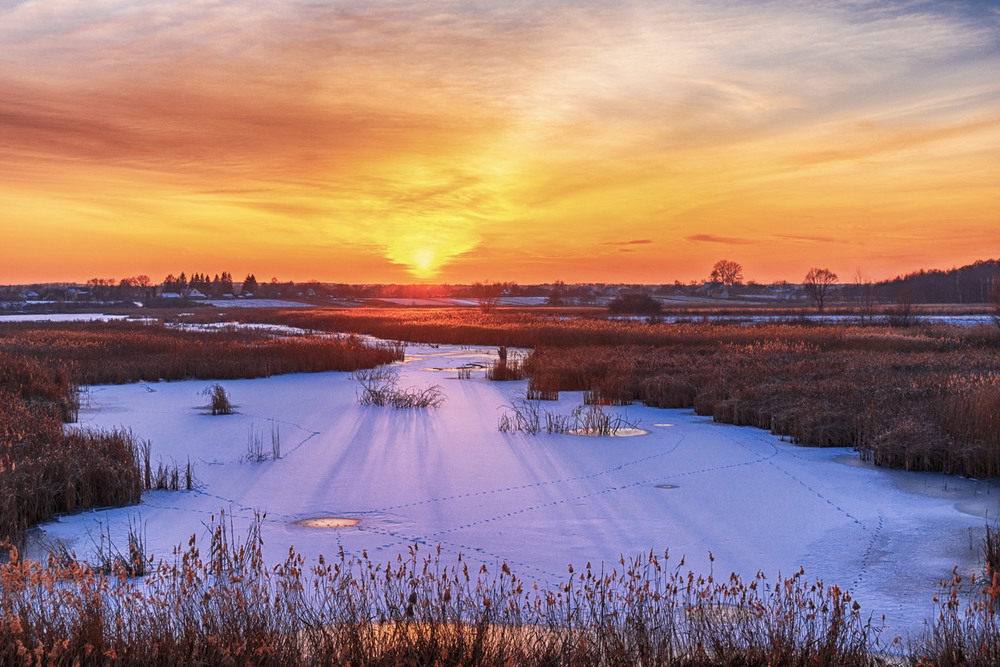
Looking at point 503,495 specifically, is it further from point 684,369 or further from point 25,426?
point 684,369

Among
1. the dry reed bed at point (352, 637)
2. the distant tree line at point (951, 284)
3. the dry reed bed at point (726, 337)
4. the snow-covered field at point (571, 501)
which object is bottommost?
the snow-covered field at point (571, 501)

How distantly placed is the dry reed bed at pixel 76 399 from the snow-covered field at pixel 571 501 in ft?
1.21

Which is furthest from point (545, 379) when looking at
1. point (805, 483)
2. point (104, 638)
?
point (104, 638)

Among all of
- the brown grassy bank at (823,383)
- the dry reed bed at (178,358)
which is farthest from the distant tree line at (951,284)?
the dry reed bed at (178,358)

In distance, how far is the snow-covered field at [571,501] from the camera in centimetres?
623

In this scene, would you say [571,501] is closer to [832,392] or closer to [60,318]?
[832,392]

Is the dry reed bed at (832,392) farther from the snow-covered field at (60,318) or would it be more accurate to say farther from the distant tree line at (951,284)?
the distant tree line at (951,284)

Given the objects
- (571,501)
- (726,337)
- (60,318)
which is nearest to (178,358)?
(571,501)

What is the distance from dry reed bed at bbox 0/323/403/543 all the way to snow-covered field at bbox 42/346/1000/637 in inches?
14.5

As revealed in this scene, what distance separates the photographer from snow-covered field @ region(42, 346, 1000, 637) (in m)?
6.23

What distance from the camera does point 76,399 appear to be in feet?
52.2

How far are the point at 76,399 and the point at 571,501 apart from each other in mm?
13027

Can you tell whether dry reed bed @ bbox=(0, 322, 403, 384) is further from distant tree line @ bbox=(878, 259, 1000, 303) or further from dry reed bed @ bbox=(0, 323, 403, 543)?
distant tree line @ bbox=(878, 259, 1000, 303)

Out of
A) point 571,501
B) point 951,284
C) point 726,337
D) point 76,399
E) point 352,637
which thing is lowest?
point 571,501
